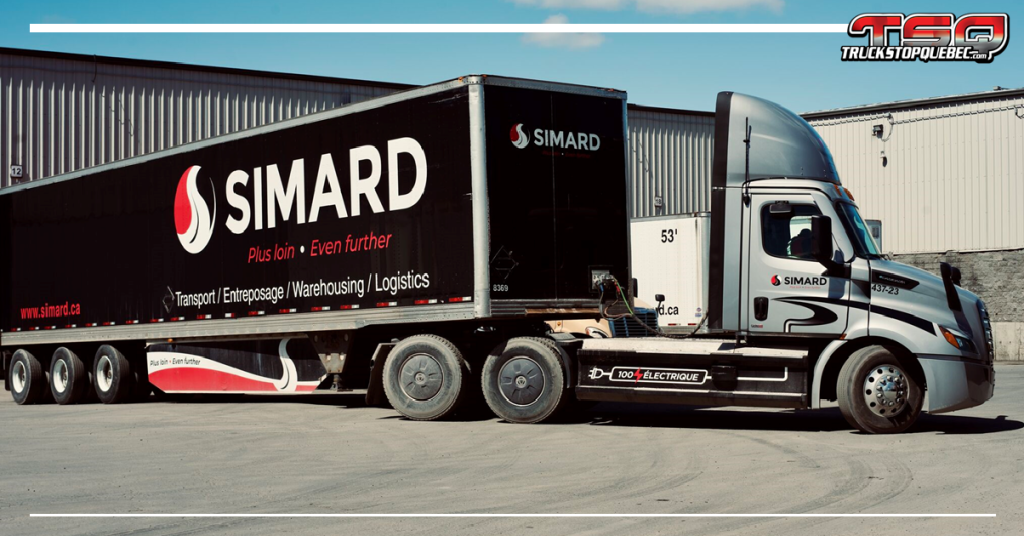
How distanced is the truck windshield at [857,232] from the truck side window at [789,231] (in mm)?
319

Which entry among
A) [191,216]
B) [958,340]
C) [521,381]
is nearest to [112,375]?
[191,216]

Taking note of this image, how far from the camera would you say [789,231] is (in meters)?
13.2

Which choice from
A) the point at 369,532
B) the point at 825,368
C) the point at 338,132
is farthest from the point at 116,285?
the point at 369,532

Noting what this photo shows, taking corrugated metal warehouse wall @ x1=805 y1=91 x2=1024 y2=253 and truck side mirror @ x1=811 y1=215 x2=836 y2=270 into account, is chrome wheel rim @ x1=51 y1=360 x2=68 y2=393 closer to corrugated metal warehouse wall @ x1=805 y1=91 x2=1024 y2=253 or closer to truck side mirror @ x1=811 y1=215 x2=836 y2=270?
truck side mirror @ x1=811 y1=215 x2=836 y2=270

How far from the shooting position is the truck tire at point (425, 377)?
48.9 feet

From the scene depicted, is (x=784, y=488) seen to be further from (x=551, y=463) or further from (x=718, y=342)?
(x=718, y=342)

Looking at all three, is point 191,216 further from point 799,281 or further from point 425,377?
point 799,281

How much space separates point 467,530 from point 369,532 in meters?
0.63

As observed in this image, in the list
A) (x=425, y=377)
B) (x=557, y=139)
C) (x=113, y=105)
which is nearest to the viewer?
(x=557, y=139)

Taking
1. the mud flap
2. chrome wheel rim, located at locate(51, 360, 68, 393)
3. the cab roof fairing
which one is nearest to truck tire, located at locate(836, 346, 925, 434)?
the cab roof fairing

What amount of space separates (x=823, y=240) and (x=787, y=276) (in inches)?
23.4

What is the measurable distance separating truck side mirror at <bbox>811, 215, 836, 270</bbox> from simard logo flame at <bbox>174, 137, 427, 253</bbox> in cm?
499

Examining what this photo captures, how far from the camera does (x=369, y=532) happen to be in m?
7.36

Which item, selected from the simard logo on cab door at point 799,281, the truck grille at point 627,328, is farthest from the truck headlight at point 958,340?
the truck grille at point 627,328
